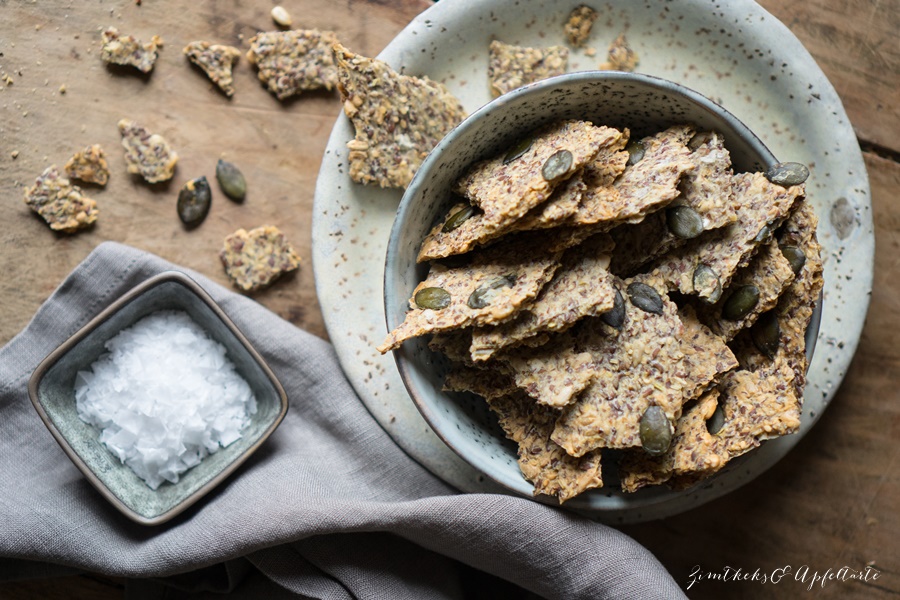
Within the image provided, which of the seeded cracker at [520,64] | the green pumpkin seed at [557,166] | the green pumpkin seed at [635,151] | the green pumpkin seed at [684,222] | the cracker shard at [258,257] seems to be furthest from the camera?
the cracker shard at [258,257]

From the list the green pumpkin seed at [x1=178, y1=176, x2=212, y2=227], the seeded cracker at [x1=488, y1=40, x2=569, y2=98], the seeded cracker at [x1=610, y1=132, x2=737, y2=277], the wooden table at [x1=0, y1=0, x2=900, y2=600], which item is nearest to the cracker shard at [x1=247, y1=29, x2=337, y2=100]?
the wooden table at [x1=0, y1=0, x2=900, y2=600]

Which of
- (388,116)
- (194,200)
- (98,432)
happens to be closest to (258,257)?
(194,200)

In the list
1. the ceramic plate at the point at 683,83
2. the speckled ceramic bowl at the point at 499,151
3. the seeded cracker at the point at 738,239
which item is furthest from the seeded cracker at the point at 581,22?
the seeded cracker at the point at 738,239

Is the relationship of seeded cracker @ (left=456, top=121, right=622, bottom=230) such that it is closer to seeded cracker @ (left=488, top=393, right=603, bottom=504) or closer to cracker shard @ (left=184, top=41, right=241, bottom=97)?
seeded cracker @ (left=488, top=393, right=603, bottom=504)

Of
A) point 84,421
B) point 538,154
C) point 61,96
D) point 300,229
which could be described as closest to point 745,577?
point 538,154

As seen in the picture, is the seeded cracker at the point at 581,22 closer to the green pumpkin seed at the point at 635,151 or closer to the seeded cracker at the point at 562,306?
the green pumpkin seed at the point at 635,151

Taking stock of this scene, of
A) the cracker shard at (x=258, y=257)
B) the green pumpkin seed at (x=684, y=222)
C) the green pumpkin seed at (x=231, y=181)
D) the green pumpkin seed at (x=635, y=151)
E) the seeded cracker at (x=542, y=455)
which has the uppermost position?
the green pumpkin seed at (x=635, y=151)
